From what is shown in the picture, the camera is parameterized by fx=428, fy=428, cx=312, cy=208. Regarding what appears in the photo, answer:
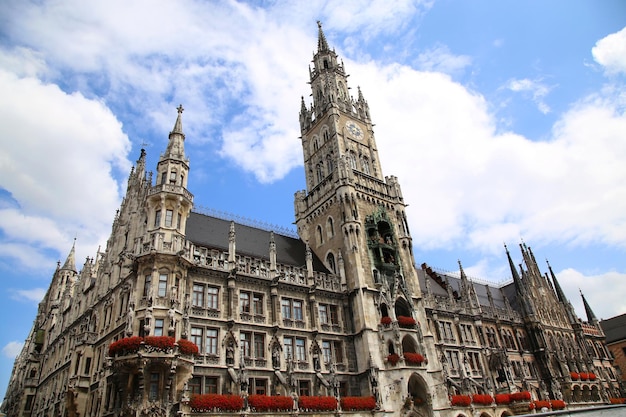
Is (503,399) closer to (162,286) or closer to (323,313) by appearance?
(323,313)

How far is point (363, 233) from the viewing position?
43.4 meters

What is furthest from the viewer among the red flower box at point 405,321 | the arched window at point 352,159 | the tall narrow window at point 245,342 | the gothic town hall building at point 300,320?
the arched window at point 352,159

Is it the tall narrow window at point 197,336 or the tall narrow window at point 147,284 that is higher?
the tall narrow window at point 147,284

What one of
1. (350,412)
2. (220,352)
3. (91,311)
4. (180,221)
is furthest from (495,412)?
(91,311)

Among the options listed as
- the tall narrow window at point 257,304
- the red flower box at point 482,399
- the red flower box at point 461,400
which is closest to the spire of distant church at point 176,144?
the tall narrow window at point 257,304

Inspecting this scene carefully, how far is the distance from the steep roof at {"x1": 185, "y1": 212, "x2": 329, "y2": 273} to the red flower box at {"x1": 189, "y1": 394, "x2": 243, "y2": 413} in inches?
512

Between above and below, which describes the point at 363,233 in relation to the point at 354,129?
below

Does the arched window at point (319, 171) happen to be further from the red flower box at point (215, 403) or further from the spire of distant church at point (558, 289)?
the spire of distant church at point (558, 289)

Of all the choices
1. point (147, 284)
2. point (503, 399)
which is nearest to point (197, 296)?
point (147, 284)

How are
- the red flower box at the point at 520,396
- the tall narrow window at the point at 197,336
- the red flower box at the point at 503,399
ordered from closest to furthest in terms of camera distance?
the tall narrow window at the point at 197,336, the red flower box at the point at 503,399, the red flower box at the point at 520,396

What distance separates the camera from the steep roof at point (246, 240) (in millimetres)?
37812

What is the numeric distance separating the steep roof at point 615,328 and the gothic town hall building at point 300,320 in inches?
906

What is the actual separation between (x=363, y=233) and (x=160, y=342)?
23.0 meters

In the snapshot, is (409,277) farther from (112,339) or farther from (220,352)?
(112,339)
